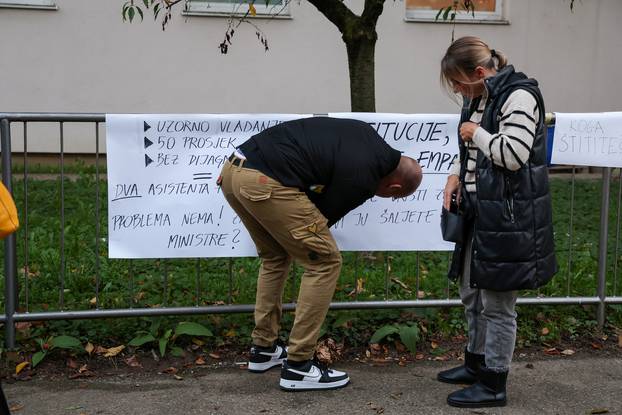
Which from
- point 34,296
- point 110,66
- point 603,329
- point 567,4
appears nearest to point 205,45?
point 110,66

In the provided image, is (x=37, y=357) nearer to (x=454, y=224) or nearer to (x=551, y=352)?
(x=454, y=224)

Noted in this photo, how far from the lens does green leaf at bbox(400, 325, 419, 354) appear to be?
466 cm

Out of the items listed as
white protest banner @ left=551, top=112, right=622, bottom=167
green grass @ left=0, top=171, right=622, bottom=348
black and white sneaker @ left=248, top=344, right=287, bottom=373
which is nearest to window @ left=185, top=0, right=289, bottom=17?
green grass @ left=0, top=171, right=622, bottom=348

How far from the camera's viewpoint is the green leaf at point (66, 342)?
4.42 metres

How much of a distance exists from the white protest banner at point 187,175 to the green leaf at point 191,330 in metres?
0.44

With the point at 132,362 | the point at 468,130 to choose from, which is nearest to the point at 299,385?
the point at 132,362

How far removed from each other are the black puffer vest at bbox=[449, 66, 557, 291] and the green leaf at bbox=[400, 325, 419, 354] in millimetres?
1078

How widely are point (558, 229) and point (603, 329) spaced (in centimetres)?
222

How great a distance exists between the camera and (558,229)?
7176 mm

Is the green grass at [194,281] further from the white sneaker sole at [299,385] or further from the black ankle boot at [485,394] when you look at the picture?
the black ankle boot at [485,394]

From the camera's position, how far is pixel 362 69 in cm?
575

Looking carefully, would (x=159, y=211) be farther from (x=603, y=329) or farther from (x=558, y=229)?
(x=558, y=229)

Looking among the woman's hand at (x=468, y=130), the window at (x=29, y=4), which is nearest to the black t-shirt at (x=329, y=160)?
the woman's hand at (x=468, y=130)

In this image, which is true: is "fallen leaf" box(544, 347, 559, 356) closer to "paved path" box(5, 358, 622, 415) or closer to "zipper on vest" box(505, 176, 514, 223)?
"paved path" box(5, 358, 622, 415)
